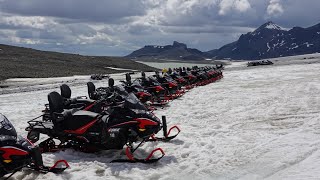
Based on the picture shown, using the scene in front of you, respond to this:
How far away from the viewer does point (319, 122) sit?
1159 centimetres

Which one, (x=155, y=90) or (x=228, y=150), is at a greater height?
(x=155, y=90)

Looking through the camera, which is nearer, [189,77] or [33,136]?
[33,136]

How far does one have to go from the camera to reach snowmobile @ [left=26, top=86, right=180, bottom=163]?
8.83 meters

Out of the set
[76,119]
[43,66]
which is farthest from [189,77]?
[43,66]

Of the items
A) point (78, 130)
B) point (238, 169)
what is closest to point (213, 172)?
point (238, 169)

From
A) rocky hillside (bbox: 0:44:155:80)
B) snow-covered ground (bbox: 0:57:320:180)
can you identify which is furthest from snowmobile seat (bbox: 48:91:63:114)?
rocky hillside (bbox: 0:44:155:80)

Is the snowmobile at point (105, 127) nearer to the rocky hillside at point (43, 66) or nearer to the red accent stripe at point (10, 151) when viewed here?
the red accent stripe at point (10, 151)

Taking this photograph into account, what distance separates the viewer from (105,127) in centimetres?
872

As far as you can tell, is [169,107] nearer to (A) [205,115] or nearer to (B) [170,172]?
(A) [205,115]

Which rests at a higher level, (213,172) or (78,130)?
(78,130)

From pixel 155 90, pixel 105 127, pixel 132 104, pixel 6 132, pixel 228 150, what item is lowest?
pixel 228 150

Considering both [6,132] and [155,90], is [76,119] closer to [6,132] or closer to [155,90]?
[6,132]

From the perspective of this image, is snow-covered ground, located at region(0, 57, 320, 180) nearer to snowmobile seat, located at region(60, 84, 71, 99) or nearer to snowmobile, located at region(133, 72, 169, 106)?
snowmobile seat, located at region(60, 84, 71, 99)

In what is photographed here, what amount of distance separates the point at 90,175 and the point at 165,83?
510 inches
